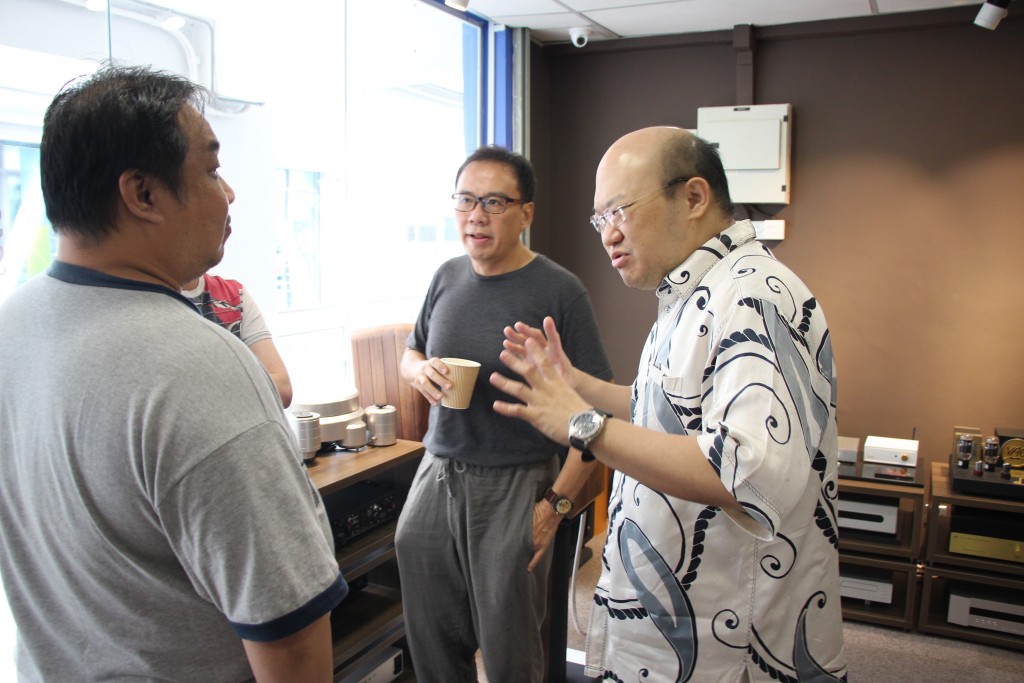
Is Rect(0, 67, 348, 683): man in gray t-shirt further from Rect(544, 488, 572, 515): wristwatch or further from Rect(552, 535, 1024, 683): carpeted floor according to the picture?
Rect(552, 535, 1024, 683): carpeted floor

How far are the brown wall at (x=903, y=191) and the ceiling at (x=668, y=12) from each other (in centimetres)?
12

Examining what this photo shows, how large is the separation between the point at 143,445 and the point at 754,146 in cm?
336

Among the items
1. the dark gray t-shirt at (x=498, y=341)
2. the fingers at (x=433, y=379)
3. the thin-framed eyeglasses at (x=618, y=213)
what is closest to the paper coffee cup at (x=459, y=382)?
the fingers at (x=433, y=379)

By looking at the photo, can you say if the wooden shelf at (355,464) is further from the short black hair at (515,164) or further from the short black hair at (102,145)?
the short black hair at (102,145)

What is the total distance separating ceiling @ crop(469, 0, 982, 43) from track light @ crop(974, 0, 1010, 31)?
261 millimetres

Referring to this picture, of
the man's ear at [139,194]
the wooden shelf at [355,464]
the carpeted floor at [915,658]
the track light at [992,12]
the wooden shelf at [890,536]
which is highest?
the track light at [992,12]

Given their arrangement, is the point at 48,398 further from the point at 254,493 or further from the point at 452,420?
the point at 452,420

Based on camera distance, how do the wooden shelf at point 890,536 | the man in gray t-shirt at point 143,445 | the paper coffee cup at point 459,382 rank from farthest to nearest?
1. the wooden shelf at point 890,536
2. the paper coffee cup at point 459,382
3. the man in gray t-shirt at point 143,445

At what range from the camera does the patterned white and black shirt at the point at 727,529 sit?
1.10m

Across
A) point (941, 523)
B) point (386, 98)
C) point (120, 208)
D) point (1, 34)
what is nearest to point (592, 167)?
point (386, 98)

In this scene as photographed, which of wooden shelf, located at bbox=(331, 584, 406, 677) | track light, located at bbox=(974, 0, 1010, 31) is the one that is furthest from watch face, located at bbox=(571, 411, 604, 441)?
track light, located at bbox=(974, 0, 1010, 31)

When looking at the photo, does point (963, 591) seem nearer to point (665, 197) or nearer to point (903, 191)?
point (903, 191)

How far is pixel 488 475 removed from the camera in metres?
1.88

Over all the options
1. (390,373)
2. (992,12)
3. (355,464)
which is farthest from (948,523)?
(355,464)
